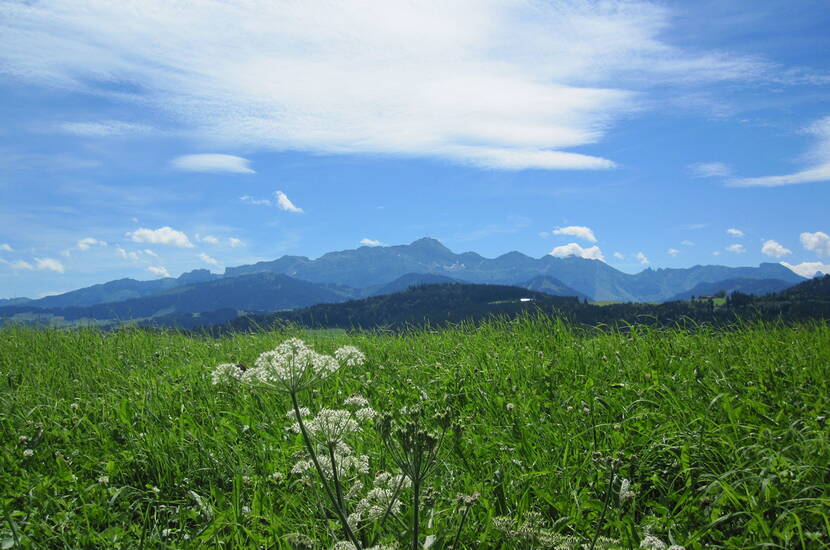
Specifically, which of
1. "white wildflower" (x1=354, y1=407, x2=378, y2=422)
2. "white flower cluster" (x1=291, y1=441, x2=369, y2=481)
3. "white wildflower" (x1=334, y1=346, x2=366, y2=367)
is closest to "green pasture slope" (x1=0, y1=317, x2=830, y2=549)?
"white flower cluster" (x1=291, y1=441, x2=369, y2=481)

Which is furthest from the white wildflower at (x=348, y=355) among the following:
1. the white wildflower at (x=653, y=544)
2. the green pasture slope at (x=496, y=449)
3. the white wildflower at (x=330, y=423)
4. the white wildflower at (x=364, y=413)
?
the white wildflower at (x=653, y=544)

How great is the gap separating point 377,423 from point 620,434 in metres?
3.57

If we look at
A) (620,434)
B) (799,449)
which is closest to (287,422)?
(620,434)

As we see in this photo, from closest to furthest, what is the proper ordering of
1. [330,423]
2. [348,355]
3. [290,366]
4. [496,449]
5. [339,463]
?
[290,366], [330,423], [339,463], [348,355], [496,449]

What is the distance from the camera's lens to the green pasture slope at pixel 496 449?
4.15m

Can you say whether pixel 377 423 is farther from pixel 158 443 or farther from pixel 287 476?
pixel 158 443

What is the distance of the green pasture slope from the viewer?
4.15 metres

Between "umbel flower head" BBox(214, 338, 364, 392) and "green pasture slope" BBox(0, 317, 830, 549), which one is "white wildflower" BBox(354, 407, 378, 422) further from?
"green pasture slope" BBox(0, 317, 830, 549)

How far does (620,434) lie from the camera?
5332mm

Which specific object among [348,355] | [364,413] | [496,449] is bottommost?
[496,449]

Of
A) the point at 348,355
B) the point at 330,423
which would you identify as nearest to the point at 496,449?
the point at 348,355

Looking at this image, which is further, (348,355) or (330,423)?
(348,355)

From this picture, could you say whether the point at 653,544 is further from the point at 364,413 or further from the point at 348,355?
the point at 348,355

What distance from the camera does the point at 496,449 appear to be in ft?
18.3
